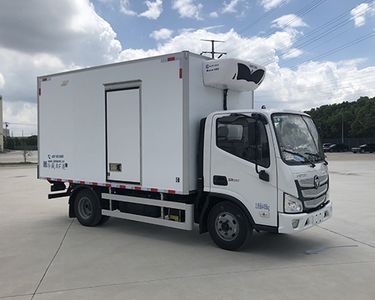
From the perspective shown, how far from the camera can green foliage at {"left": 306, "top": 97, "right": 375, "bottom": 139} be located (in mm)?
72375

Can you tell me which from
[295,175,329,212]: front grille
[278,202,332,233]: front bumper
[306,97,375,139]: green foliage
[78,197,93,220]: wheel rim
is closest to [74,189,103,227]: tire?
[78,197,93,220]: wheel rim

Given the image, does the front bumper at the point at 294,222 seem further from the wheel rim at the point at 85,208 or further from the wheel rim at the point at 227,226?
the wheel rim at the point at 85,208

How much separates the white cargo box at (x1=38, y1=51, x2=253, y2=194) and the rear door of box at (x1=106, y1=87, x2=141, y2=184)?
0.02 meters

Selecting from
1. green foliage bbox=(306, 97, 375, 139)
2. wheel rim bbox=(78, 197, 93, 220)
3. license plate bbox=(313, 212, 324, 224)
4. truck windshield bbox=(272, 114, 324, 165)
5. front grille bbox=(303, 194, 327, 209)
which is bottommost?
wheel rim bbox=(78, 197, 93, 220)

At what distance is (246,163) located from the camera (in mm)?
6977

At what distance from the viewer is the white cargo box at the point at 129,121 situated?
7602 millimetres

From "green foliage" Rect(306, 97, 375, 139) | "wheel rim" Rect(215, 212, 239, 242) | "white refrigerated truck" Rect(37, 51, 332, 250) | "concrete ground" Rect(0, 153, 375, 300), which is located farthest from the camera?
"green foliage" Rect(306, 97, 375, 139)

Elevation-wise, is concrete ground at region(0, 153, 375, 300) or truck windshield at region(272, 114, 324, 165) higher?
truck windshield at region(272, 114, 324, 165)

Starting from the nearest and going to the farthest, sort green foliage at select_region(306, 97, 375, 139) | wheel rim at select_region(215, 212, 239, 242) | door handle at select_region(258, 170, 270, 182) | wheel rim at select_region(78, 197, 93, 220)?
door handle at select_region(258, 170, 270, 182) → wheel rim at select_region(215, 212, 239, 242) → wheel rim at select_region(78, 197, 93, 220) → green foliage at select_region(306, 97, 375, 139)

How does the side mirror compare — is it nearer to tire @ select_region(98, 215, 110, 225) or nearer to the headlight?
the headlight

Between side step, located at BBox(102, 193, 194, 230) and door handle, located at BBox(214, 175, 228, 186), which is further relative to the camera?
side step, located at BBox(102, 193, 194, 230)

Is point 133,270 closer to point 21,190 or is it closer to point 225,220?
point 225,220

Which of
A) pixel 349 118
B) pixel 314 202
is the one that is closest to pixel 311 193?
pixel 314 202

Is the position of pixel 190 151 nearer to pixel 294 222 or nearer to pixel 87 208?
pixel 294 222
